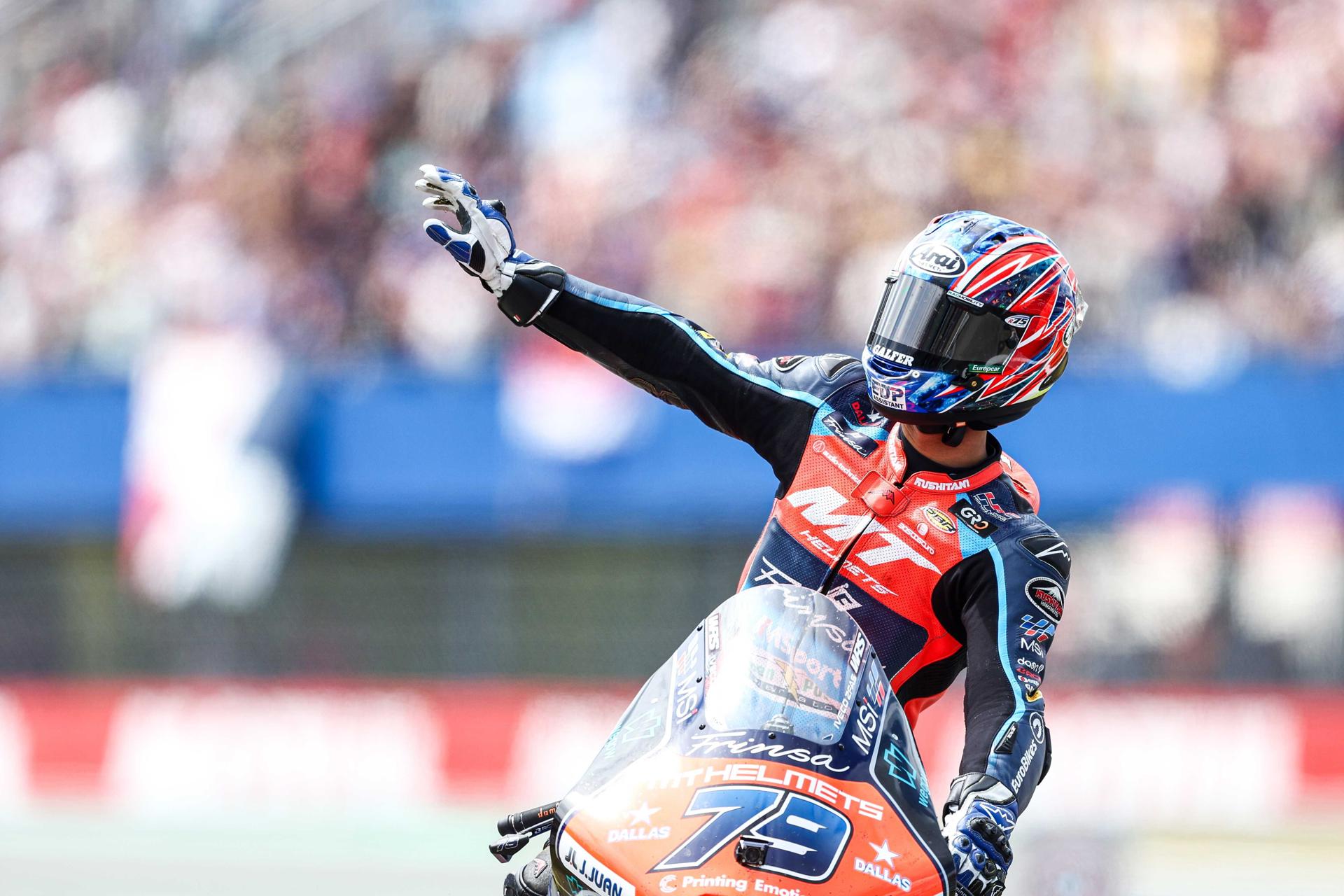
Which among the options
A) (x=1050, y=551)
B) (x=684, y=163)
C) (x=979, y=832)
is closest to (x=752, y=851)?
(x=979, y=832)

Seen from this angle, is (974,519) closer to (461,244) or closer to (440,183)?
(461,244)

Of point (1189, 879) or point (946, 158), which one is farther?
point (946, 158)

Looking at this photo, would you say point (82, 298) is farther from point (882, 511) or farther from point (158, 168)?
point (882, 511)

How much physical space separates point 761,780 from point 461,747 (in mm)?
11187

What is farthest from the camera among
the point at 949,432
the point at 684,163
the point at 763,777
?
the point at 684,163

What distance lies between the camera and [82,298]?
15.5 meters

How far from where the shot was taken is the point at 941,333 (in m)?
4.50

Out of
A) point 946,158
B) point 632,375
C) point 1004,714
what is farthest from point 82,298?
point 1004,714

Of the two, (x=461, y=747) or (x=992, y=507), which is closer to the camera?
(x=992, y=507)

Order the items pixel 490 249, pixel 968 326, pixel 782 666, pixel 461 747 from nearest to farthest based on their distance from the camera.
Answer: pixel 782 666 < pixel 968 326 < pixel 490 249 < pixel 461 747

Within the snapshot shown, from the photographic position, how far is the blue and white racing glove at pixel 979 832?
3697 millimetres

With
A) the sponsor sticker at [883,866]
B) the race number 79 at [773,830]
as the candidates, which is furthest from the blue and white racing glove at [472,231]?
the sponsor sticker at [883,866]

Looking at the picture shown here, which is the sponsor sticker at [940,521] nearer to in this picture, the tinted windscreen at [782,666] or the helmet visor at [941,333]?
the helmet visor at [941,333]

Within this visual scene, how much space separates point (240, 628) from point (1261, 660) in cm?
699
